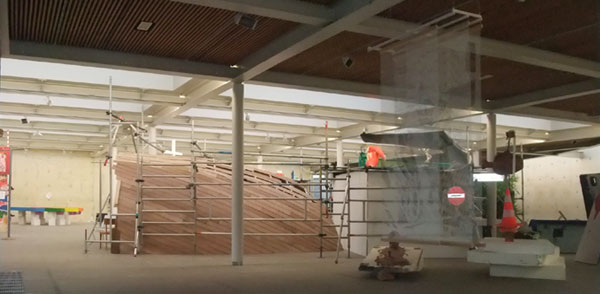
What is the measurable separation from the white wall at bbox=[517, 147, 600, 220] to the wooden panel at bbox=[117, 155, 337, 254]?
7301 mm

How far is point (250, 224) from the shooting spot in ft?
36.6

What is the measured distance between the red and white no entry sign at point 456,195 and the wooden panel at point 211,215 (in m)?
4.66

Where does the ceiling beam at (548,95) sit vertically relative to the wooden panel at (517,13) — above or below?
below

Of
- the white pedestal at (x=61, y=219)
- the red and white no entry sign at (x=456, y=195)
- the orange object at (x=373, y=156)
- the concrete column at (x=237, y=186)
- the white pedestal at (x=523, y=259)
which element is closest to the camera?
the red and white no entry sign at (x=456, y=195)

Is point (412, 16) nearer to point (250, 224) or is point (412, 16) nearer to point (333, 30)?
point (333, 30)

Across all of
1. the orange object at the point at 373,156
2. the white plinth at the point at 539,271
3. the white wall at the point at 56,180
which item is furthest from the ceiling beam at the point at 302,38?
the white wall at the point at 56,180

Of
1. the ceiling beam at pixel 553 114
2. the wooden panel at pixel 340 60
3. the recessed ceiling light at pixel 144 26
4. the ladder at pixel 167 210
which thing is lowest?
the ladder at pixel 167 210

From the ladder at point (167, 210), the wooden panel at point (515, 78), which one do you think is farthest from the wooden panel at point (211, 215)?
the wooden panel at point (515, 78)

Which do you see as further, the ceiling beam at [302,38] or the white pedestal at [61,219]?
the white pedestal at [61,219]

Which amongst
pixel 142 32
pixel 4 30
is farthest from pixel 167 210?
pixel 4 30

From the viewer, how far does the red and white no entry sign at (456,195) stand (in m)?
6.83

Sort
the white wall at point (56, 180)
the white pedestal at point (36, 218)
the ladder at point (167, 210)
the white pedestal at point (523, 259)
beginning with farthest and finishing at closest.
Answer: the white wall at point (56, 180), the white pedestal at point (36, 218), the ladder at point (167, 210), the white pedestal at point (523, 259)

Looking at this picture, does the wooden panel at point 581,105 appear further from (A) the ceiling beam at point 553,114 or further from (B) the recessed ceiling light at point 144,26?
(B) the recessed ceiling light at point 144,26

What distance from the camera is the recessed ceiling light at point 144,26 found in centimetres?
705
